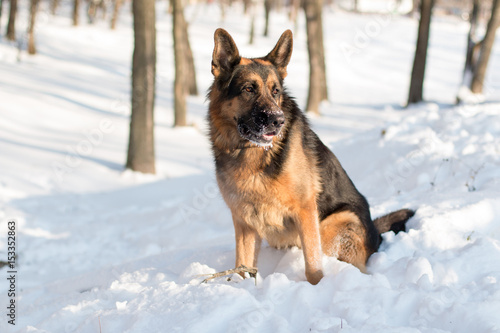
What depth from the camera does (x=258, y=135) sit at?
3.53 m

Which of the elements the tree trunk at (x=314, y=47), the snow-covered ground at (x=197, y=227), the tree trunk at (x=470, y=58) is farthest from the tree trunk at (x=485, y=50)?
the tree trunk at (x=314, y=47)

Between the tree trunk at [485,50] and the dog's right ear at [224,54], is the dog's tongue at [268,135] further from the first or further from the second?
the tree trunk at [485,50]

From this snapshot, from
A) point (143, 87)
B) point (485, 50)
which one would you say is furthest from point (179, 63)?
point (485, 50)

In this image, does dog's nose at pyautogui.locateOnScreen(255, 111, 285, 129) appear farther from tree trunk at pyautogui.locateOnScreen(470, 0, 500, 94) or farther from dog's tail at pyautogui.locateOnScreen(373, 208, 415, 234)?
tree trunk at pyautogui.locateOnScreen(470, 0, 500, 94)

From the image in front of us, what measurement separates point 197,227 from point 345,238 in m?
3.54

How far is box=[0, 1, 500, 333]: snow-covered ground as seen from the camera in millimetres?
2818

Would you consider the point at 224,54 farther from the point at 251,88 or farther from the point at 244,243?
the point at 244,243

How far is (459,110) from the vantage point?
28.6 ft

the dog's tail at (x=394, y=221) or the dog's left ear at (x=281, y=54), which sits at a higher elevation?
the dog's left ear at (x=281, y=54)

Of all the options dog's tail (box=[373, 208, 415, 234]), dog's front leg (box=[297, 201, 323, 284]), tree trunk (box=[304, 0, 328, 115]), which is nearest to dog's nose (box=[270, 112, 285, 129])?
dog's front leg (box=[297, 201, 323, 284])

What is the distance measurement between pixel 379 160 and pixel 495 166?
6.58 feet

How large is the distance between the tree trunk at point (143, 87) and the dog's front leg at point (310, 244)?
731 centimetres

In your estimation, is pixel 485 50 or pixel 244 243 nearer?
pixel 244 243

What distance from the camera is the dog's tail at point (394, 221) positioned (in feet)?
14.6
